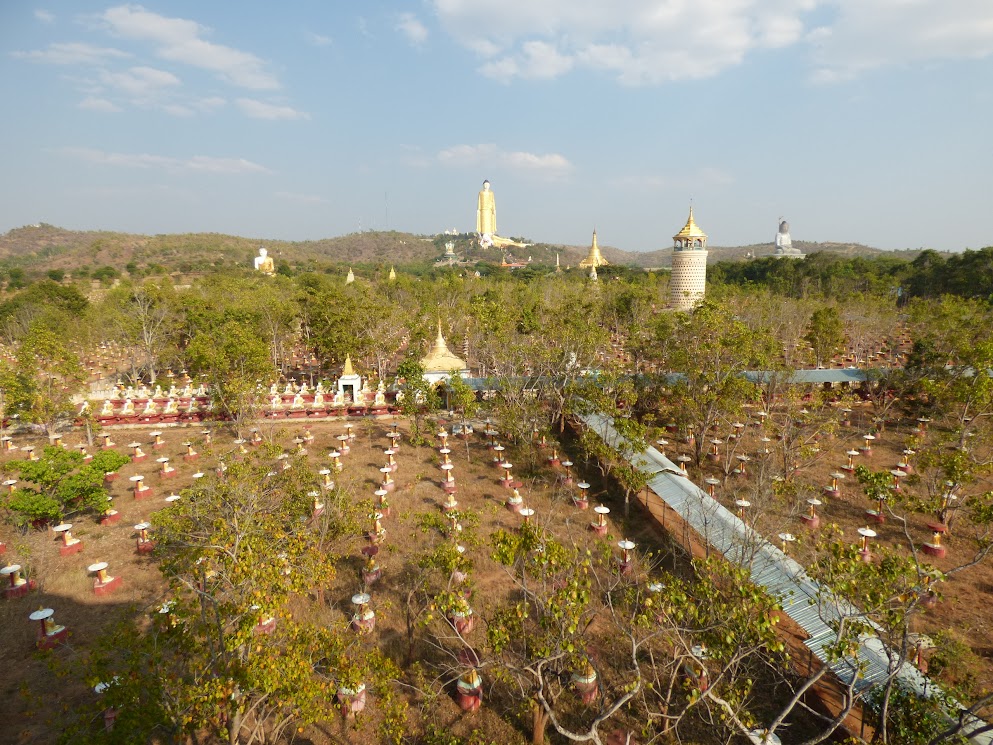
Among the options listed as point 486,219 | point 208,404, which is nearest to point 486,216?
point 486,219

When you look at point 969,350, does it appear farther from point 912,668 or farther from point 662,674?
point 662,674

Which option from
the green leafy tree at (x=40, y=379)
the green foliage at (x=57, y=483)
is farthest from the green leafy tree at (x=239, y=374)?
the green foliage at (x=57, y=483)

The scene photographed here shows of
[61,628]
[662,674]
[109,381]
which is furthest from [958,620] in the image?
[109,381]

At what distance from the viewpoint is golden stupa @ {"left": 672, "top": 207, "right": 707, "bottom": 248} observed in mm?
58316

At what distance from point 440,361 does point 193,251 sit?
12081 cm

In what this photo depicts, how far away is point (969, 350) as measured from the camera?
21875 millimetres

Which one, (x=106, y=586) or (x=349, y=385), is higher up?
(x=349, y=385)

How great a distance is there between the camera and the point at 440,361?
3488 cm

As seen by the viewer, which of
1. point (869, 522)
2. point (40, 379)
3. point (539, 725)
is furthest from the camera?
point (40, 379)

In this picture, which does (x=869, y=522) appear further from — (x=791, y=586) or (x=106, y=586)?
(x=106, y=586)

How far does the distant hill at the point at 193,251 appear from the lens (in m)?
117

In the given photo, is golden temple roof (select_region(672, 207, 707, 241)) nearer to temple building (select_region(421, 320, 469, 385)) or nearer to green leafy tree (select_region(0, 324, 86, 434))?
temple building (select_region(421, 320, 469, 385))

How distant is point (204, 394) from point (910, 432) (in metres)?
39.8

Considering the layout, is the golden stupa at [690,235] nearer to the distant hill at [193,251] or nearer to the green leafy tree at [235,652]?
the green leafy tree at [235,652]
